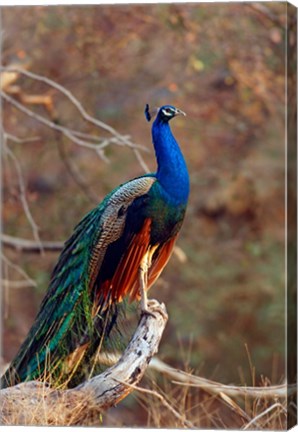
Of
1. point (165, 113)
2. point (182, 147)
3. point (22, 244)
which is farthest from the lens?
point (22, 244)

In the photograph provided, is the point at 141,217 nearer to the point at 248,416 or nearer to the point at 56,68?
the point at 248,416

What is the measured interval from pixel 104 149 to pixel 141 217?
1047 millimetres

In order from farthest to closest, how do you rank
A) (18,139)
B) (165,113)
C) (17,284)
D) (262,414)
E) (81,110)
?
(17,284), (18,139), (81,110), (165,113), (262,414)

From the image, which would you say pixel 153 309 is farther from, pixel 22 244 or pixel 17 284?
pixel 22 244

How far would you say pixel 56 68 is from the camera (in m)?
5.81

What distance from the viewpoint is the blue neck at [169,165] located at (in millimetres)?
4754

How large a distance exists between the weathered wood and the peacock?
61mm

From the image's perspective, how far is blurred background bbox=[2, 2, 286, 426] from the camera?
562 cm

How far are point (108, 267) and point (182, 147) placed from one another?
2.53 feet

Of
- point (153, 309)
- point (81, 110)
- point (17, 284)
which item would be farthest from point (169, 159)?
point (17, 284)

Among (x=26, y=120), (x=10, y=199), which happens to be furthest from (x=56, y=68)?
(x=10, y=199)

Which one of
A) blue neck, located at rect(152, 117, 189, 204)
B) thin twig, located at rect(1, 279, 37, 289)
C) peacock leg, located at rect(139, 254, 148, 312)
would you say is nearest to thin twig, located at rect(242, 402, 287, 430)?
peacock leg, located at rect(139, 254, 148, 312)

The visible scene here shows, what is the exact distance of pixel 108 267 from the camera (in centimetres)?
479

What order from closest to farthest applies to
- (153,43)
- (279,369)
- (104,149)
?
(279,369) < (104,149) < (153,43)
